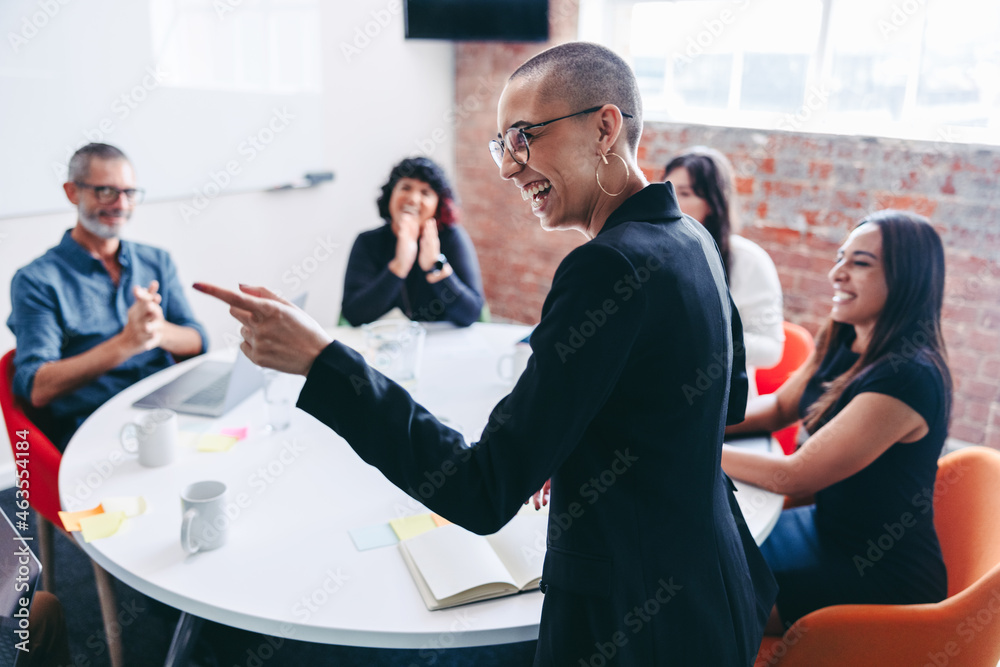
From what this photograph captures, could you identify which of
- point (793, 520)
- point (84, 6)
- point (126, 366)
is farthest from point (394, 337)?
point (84, 6)

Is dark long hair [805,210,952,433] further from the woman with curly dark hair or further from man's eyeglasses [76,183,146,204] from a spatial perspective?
man's eyeglasses [76,183,146,204]

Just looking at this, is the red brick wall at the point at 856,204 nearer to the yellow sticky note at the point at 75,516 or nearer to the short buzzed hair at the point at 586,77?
the short buzzed hair at the point at 586,77

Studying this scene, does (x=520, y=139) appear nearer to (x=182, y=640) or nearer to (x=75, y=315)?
(x=182, y=640)

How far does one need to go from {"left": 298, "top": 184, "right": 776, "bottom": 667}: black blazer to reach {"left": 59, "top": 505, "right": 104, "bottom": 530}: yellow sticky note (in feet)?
2.44

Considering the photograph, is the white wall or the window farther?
the white wall

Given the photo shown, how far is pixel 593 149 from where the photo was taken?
0.99 meters

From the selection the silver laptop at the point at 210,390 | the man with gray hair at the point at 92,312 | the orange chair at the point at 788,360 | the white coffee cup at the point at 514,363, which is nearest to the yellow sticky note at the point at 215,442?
the silver laptop at the point at 210,390

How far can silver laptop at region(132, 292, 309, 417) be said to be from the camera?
1.83 meters

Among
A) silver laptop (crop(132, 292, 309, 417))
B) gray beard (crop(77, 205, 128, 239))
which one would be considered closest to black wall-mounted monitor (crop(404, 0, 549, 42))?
gray beard (crop(77, 205, 128, 239))

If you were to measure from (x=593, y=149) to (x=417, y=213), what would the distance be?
75.0 inches

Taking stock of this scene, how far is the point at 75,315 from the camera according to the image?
216cm

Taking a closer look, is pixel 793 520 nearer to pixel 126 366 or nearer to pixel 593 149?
pixel 593 149

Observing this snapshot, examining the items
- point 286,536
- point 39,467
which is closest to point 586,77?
point 286,536

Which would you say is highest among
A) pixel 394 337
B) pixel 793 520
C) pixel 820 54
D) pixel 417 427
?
pixel 820 54
